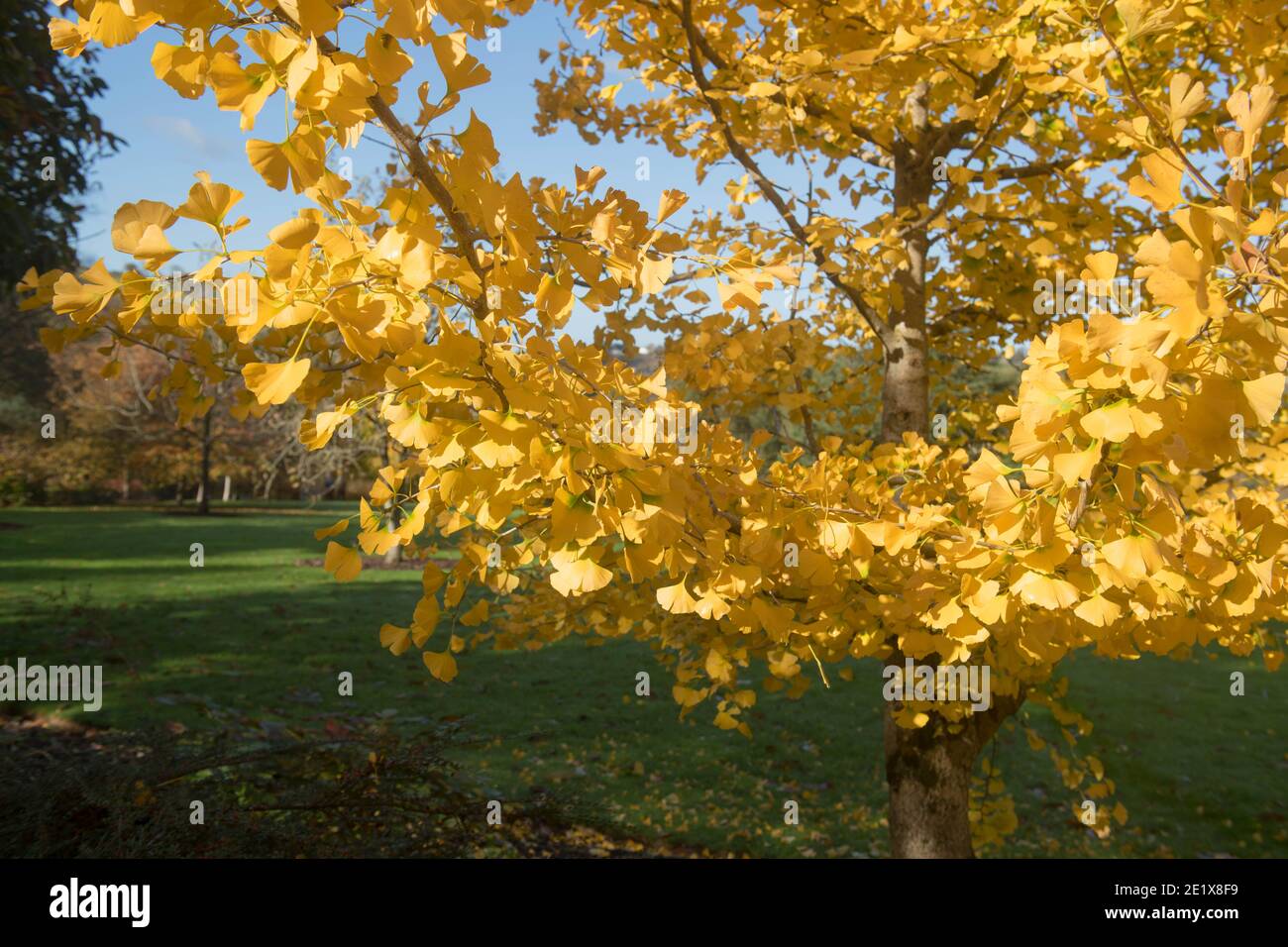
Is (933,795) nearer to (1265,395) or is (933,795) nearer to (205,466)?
(1265,395)

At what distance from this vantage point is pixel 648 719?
744cm

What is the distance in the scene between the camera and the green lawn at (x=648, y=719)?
18.1 feet

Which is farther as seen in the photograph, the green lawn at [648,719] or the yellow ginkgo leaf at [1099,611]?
the green lawn at [648,719]

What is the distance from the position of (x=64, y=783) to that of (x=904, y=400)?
145 inches

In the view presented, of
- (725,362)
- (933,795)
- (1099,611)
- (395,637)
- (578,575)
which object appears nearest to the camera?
(578,575)

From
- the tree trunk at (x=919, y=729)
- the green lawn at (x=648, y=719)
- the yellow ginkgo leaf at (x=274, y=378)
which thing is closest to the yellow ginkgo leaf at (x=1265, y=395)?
the yellow ginkgo leaf at (x=274, y=378)

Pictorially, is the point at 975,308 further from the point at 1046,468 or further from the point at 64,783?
the point at 64,783

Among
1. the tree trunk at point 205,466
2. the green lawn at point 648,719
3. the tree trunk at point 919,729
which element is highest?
the tree trunk at point 205,466

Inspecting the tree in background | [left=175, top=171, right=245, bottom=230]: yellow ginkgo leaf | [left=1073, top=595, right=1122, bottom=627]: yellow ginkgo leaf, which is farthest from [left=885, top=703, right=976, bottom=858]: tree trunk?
the tree in background

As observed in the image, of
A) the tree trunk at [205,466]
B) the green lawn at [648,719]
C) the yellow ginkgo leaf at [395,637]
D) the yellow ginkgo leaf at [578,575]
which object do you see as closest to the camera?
the yellow ginkgo leaf at [578,575]

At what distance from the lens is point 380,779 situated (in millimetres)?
3623

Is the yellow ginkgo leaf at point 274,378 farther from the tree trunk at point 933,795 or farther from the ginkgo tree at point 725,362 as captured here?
the tree trunk at point 933,795

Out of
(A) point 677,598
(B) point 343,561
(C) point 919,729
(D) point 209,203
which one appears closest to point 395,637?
(B) point 343,561

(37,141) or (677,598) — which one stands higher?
(37,141)
